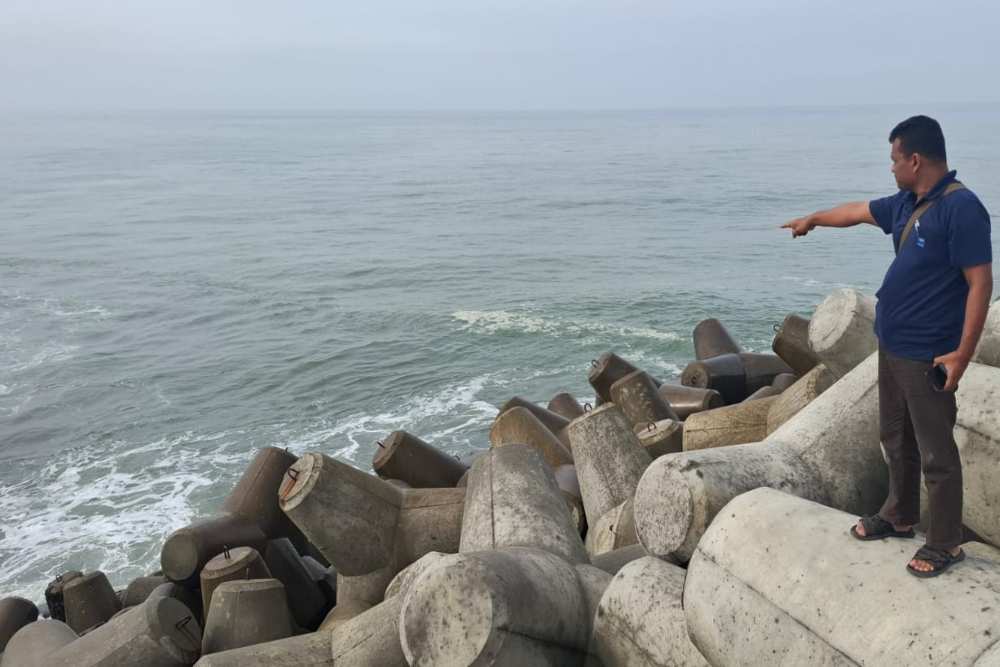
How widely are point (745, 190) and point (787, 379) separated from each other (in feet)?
150

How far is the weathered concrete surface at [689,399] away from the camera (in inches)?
475

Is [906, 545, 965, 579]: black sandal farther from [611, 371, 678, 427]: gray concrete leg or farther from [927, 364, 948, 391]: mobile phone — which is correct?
[611, 371, 678, 427]: gray concrete leg

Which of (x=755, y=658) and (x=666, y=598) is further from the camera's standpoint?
(x=666, y=598)

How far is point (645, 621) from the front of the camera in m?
5.06

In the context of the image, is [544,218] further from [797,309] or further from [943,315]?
[943,315]

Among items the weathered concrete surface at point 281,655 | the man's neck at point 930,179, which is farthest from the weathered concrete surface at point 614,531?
the man's neck at point 930,179

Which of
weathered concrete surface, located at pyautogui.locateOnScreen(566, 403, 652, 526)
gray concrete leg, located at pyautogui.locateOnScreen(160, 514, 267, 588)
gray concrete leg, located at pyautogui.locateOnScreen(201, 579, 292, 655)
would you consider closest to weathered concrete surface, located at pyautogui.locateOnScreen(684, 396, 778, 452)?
weathered concrete surface, located at pyautogui.locateOnScreen(566, 403, 652, 526)

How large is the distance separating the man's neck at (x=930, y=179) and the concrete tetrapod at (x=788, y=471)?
1.97 meters

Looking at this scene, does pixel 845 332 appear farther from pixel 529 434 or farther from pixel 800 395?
pixel 529 434

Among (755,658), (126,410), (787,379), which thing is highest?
(755,658)

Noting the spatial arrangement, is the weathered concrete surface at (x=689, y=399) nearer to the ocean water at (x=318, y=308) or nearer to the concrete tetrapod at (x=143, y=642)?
the ocean water at (x=318, y=308)

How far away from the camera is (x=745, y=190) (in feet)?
183

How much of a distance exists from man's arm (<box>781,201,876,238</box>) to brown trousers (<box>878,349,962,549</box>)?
0.68 m

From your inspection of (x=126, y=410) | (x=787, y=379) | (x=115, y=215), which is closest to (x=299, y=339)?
(x=126, y=410)
